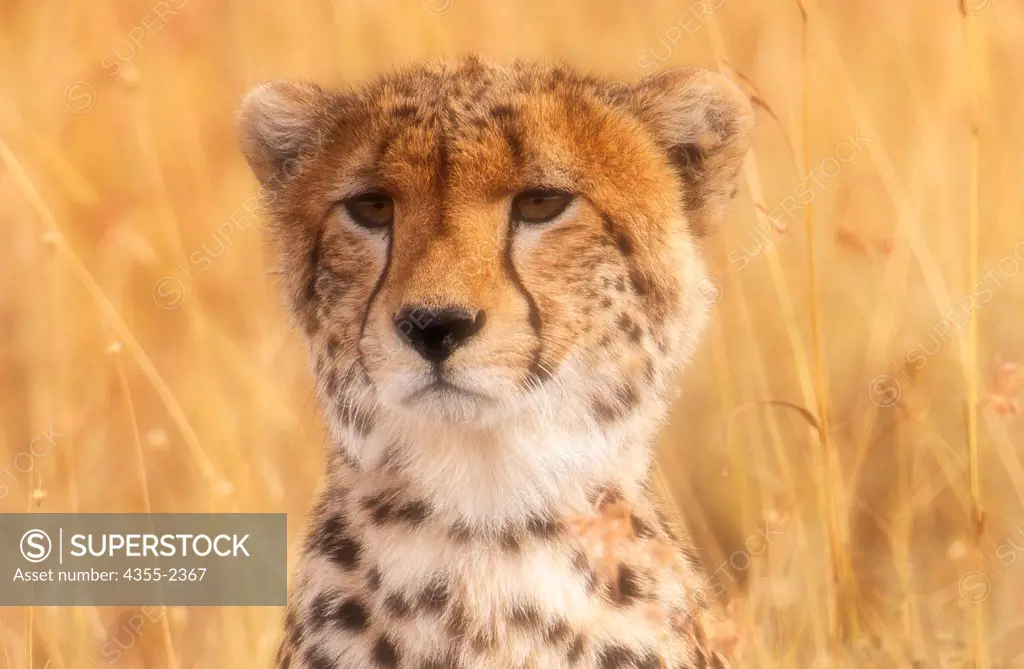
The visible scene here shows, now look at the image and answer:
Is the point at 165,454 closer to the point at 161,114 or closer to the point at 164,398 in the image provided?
the point at 164,398

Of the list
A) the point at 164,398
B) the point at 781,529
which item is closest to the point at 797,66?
the point at 781,529

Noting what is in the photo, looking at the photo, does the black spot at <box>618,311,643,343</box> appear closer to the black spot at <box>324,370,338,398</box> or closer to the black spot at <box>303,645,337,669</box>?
the black spot at <box>324,370,338,398</box>

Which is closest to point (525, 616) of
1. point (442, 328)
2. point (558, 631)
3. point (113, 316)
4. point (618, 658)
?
point (558, 631)

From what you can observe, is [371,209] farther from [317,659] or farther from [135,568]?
[135,568]

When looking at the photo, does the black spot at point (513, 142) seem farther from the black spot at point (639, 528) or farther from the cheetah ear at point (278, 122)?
the black spot at point (639, 528)

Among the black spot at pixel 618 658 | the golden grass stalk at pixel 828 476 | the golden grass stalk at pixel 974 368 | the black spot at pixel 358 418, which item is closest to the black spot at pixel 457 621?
the black spot at pixel 618 658

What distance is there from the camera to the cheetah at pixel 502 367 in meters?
2.23

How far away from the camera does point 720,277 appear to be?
9.80 ft

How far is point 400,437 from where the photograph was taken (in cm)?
235

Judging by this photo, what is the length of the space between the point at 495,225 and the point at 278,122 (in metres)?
0.55

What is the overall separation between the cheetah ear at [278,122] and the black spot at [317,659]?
2.97ft

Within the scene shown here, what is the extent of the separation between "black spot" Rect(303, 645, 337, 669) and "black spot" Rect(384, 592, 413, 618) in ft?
0.41

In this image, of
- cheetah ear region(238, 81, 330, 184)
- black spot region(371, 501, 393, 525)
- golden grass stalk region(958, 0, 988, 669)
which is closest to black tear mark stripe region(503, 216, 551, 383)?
black spot region(371, 501, 393, 525)

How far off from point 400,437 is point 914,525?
→ 152 centimetres
